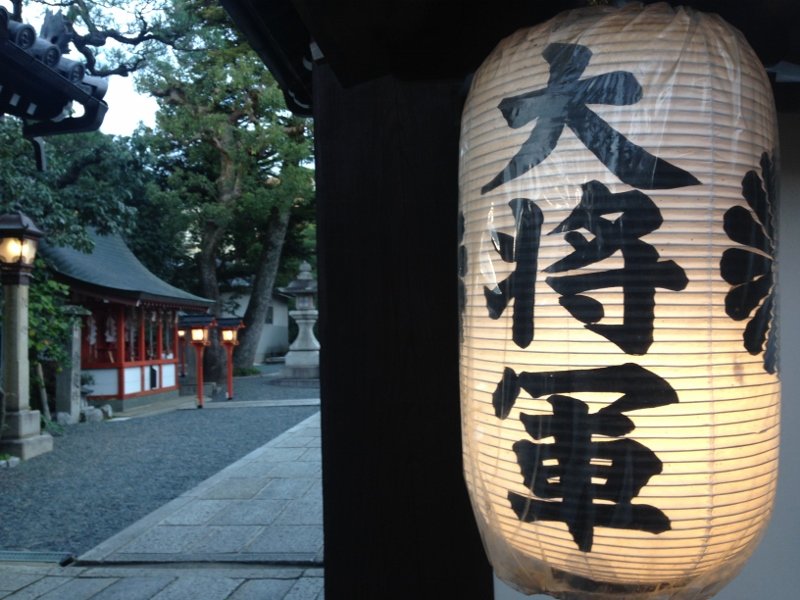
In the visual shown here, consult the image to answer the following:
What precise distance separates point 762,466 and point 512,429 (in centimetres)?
56

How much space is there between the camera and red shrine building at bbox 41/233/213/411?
15.9m

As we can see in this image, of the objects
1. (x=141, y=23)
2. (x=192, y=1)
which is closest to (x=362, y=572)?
(x=141, y=23)

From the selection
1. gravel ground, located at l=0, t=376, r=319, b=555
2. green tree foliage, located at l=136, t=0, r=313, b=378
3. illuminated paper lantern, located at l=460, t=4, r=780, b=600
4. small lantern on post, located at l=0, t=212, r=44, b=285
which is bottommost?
gravel ground, located at l=0, t=376, r=319, b=555

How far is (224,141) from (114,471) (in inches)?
578

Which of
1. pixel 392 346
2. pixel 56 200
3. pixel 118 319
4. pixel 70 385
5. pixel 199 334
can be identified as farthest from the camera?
pixel 199 334

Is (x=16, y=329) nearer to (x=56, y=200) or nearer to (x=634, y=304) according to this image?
(x=56, y=200)

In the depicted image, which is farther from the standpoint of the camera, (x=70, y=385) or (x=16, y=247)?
(x=70, y=385)

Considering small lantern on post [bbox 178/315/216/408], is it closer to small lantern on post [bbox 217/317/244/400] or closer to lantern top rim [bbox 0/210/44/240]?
small lantern on post [bbox 217/317/244/400]

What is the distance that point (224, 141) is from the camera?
21953 mm

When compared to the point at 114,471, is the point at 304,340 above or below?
above

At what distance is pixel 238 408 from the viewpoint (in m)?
16.7

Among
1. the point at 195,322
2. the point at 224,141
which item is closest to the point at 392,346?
the point at 195,322

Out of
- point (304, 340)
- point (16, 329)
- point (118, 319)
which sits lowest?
point (304, 340)

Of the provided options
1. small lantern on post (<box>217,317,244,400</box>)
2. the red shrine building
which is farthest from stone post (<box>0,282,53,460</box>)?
small lantern on post (<box>217,317,244,400</box>)
